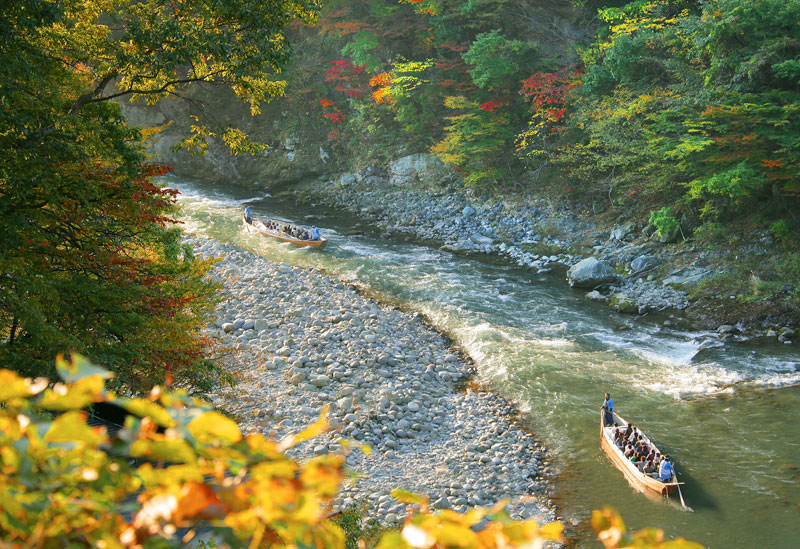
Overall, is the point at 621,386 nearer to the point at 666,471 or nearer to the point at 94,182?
the point at 666,471

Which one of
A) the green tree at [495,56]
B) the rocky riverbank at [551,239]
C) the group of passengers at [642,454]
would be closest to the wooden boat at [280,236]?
the rocky riverbank at [551,239]

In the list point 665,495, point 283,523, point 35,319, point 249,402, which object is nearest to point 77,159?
point 35,319

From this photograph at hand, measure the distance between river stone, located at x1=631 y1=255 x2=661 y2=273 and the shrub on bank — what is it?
1998 centimetres

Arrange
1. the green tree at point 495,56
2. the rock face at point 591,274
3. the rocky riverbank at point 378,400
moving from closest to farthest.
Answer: the rocky riverbank at point 378,400
the rock face at point 591,274
the green tree at point 495,56

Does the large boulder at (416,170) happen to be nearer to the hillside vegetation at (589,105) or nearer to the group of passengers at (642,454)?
the hillside vegetation at (589,105)

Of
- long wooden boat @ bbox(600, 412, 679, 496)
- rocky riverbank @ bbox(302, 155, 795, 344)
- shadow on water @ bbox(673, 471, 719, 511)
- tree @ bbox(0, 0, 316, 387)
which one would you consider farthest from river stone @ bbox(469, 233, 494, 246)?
tree @ bbox(0, 0, 316, 387)

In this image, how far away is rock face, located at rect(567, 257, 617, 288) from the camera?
770 inches

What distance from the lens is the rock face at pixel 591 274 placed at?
19.6 meters

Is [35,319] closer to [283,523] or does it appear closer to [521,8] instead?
[283,523]

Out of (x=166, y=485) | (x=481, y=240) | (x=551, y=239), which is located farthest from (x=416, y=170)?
(x=166, y=485)

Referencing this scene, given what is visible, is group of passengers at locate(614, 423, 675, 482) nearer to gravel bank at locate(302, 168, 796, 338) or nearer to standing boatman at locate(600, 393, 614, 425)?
standing boatman at locate(600, 393, 614, 425)

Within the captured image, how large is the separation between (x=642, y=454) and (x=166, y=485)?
11.1m

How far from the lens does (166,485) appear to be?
1560 millimetres

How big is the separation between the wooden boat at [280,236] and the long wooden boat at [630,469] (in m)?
14.9
